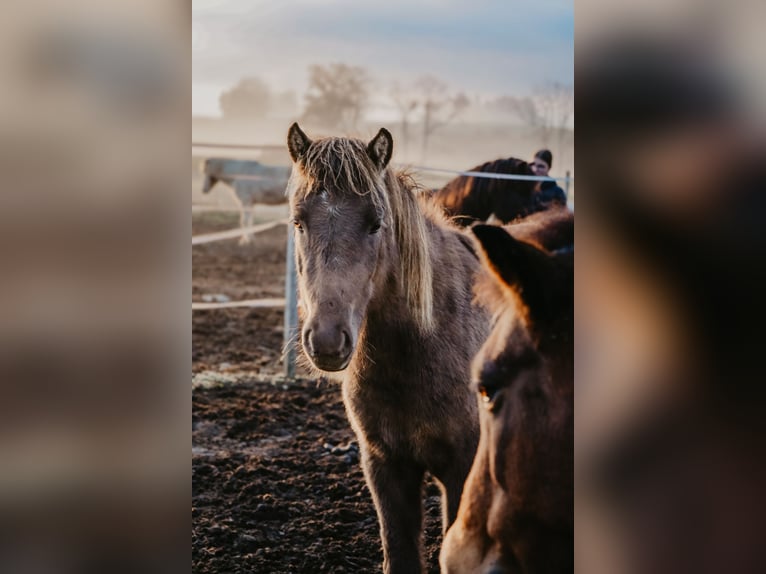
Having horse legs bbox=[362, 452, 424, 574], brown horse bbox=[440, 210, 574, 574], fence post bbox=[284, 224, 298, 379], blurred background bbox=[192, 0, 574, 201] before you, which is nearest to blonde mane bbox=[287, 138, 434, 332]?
blurred background bbox=[192, 0, 574, 201]

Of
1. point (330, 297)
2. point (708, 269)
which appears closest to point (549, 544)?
point (708, 269)

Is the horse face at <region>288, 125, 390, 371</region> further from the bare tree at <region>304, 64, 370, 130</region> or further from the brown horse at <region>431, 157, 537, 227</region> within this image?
the bare tree at <region>304, 64, 370, 130</region>

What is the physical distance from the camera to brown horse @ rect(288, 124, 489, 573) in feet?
6.28

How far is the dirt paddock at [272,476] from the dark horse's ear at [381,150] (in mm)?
1451

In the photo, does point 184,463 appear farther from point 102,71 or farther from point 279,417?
point 279,417

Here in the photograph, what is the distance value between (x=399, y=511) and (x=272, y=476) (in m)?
0.99

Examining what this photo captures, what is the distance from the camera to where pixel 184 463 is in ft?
5.82

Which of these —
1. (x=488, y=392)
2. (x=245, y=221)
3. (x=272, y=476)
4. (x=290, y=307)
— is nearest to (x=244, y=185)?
(x=245, y=221)

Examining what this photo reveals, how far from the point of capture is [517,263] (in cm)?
144

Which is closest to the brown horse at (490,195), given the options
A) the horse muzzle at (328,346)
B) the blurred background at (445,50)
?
the blurred background at (445,50)

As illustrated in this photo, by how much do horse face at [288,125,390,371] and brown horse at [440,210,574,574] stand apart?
0.42 metres

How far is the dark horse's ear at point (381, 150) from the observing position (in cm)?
200

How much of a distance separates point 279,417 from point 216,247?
7.04m

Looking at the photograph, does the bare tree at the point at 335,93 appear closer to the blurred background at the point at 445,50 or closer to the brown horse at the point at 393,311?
the blurred background at the point at 445,50
